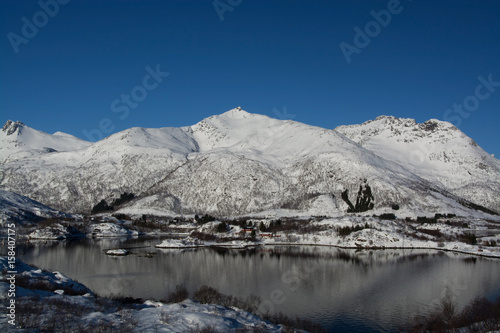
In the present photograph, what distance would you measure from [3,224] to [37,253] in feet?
175

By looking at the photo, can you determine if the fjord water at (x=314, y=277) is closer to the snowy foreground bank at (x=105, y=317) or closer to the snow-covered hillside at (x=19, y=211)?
the snowy foreground bank at (x=105, y=317)

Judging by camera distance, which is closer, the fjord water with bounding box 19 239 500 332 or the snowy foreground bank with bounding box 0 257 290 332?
the snowy foreground bank with bounding box 0 257 290 332

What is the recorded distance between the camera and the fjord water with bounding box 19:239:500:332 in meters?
49.2

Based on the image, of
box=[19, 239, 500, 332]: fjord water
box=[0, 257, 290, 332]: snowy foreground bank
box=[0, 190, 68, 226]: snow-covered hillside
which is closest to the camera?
box=[0, 257, 290, 332]: snowy foreground bank

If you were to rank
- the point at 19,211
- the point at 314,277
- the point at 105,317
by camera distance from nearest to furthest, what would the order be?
the point at 105,317 < the point at 314,277 < the point at 19,211

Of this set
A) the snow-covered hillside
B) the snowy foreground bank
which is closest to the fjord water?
the snowy foreground bank

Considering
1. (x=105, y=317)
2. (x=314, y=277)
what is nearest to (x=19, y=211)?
(x=314, y=277)

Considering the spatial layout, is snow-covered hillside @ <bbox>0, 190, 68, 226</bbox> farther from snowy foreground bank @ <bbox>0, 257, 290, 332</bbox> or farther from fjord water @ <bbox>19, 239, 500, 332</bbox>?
snowy foreground bank @ <bbox>0, 257, 290, 332</bbox>

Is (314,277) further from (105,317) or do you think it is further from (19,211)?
(19,211)

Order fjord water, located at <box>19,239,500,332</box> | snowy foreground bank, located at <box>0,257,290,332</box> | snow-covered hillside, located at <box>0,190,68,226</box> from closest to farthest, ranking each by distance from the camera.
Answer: snowy foreground bank, located at <box>0,257,290,332</box>
fjord water, located at <box>19,239,500,332</box>
snow-covered hillside, located at <box>0,190,68,226</box>

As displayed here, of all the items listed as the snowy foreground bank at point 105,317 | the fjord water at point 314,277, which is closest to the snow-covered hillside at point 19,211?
the fjord water at point 314,277

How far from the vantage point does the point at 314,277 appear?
70.6 m

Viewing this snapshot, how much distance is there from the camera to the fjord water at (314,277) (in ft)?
161

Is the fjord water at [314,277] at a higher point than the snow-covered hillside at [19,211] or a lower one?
lower
